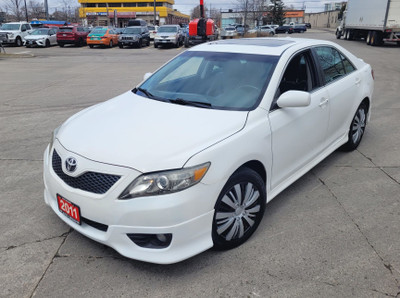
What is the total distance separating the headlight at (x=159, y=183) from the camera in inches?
97.8

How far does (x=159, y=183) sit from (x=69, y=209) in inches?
32.7

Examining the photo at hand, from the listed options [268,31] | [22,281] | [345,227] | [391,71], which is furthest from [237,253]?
[268,31]

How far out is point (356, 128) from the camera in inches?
202

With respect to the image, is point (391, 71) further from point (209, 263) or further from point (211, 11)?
point (211, 11)

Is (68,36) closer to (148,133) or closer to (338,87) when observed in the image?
(338,87)

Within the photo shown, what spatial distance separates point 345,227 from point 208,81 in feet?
6.32

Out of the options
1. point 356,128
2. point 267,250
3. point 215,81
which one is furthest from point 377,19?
point 267,250

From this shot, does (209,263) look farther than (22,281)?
Yes

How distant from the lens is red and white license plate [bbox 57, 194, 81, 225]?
8.95 feet

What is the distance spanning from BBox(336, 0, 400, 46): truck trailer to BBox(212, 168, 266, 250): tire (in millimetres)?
24614

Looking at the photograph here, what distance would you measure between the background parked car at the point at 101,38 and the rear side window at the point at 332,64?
26.5 m

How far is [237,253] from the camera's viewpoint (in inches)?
117

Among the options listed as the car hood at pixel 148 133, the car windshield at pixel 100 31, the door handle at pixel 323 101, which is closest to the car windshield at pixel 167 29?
the car windshield at pixel 100 31

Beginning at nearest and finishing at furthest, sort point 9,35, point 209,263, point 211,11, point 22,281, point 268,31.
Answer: point 22,281
point 209,263
point 9,35
point 268,31
point 211,11
